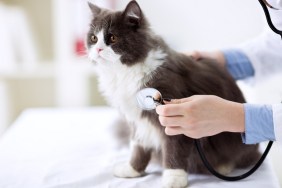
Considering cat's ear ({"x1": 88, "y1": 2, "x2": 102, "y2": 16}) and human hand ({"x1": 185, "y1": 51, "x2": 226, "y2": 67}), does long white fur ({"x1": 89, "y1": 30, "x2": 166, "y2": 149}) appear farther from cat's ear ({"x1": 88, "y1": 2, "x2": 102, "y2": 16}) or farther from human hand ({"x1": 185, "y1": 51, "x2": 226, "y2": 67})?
human hand ({"x1": 185, "y1": 51, "x2": 226, "y2": 67})

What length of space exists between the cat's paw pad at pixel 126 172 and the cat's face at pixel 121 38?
1.07 ft

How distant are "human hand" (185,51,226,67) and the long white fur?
23cm

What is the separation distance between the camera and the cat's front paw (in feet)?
3.65

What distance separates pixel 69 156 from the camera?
1391 mm

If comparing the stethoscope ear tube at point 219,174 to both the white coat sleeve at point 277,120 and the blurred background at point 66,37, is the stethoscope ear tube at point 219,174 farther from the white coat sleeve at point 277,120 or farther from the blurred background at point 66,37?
the blurred background at point 66,37

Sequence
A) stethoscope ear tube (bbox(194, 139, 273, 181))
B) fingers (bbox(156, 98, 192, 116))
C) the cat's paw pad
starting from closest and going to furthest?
1. fingers (bbox(156, 98, 192, 116))
2. stethoscope ear tube (bbox(194, 139, 273, 181))
3. the cat's paw pad

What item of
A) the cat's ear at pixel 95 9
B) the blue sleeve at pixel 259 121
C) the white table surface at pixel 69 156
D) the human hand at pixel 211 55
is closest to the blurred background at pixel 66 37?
the white table surface at pixel 69 156

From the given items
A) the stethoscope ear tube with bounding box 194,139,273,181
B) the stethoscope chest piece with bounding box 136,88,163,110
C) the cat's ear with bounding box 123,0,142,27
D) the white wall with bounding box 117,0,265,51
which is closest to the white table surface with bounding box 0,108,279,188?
the stethoscope ear tube with bounding box 194,139,273,181

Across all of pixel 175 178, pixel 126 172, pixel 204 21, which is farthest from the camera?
pixel 204 21

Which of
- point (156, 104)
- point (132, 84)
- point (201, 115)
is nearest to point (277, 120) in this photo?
point (201, 115)

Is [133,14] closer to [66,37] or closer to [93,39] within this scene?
[93,39]

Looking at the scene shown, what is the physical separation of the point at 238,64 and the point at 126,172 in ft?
1.95

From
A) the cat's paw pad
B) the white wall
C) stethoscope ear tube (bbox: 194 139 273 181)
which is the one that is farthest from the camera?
the white wall

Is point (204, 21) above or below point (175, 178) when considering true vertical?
above
